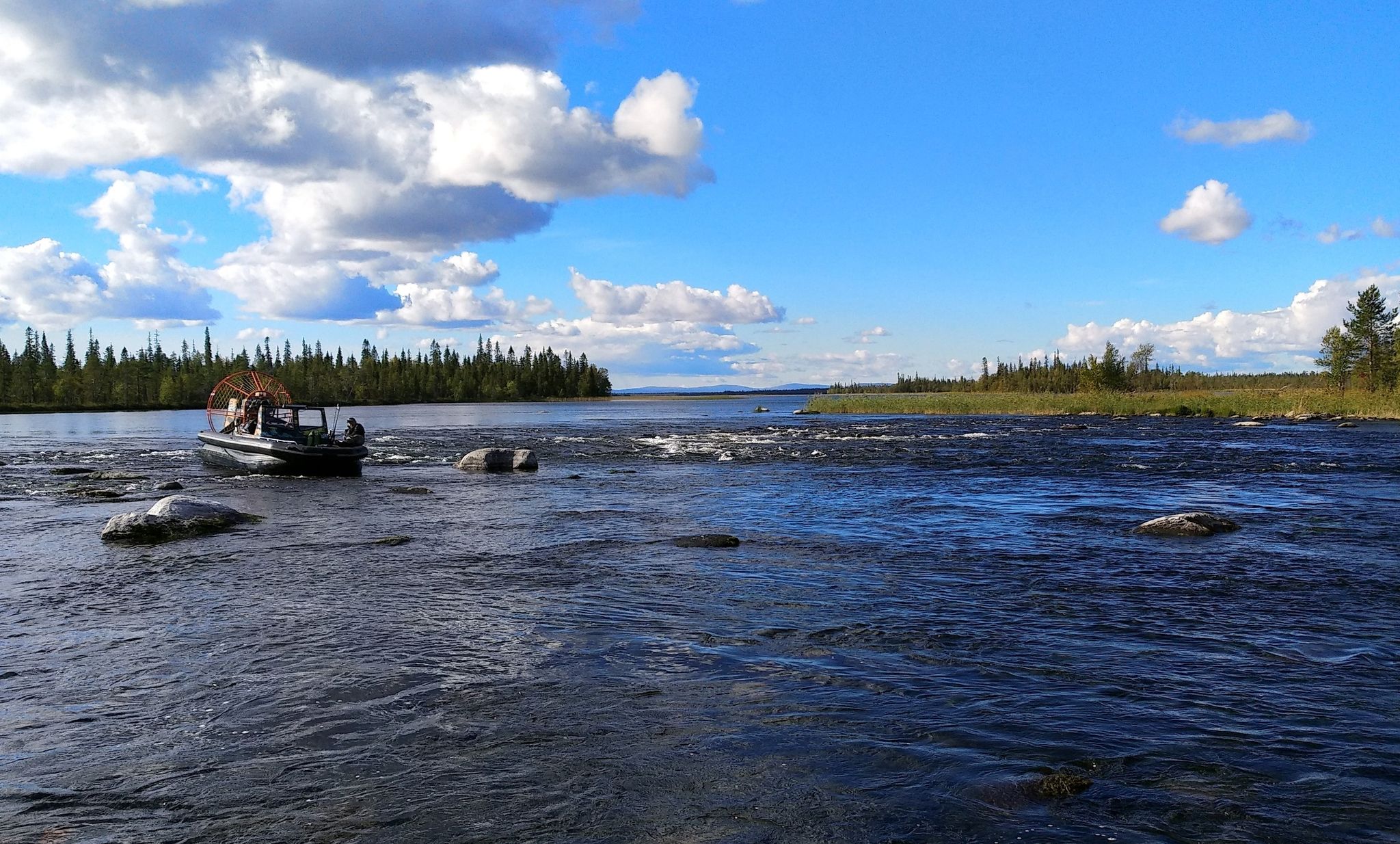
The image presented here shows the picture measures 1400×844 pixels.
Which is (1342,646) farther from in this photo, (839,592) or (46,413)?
(46,413)

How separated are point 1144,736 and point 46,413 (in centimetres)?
15991

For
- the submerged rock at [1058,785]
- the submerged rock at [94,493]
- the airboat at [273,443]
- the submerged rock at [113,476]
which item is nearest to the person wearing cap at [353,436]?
the airboat at [273,443]

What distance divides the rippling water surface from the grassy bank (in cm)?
5923

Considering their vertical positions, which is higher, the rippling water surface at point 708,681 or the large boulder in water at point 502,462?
the large boulder in water at point 502,462

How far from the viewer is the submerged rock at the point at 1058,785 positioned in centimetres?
638

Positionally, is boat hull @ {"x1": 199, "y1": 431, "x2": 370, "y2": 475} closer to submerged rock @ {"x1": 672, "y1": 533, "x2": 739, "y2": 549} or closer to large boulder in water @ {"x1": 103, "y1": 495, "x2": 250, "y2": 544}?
large boulder in water @ {"x1": 103, "y1": 495, "x2": 250, "y2": 544}

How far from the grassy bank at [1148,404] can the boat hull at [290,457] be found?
72.5 meters

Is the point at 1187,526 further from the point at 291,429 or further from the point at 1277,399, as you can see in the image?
the point at 1277,399

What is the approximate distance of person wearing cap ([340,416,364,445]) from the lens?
3516 centimetres

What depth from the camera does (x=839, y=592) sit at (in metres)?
13.2

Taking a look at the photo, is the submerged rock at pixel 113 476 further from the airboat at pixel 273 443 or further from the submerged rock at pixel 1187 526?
the submerged rock at pixel 1187 526

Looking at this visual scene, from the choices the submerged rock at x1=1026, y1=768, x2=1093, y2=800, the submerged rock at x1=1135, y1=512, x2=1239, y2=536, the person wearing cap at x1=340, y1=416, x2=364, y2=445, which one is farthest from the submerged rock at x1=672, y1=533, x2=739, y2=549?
the person wearing cap at x1=340, y1=416, x2=364, y2=445

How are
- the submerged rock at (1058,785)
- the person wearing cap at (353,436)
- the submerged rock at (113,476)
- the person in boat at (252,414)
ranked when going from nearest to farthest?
the submerged rock at (1058,785) < the submerged rock at (113,476) < the person wearing cap at (353,436) < the person in boat at (252,414)

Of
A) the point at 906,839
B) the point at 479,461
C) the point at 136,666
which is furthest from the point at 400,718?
the point at 479,461
